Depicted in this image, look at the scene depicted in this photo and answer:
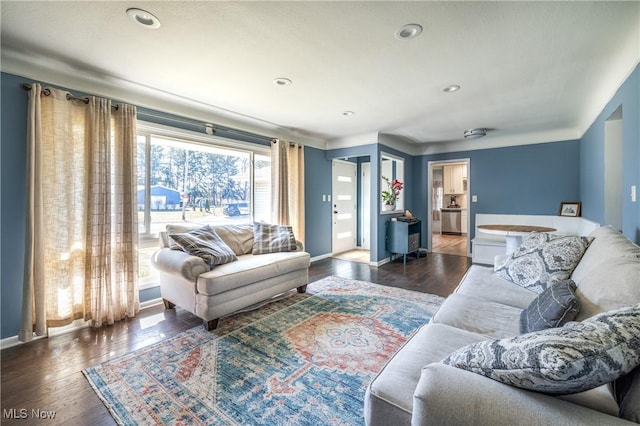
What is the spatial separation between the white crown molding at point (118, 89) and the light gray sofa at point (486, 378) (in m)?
3.42

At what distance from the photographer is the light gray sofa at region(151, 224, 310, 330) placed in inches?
99.5

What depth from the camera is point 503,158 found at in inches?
214

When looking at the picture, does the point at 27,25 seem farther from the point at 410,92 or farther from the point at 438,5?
the point at 410,92

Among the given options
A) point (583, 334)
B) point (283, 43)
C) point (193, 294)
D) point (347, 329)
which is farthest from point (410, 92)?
point (193, 294)

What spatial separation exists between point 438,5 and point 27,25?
9.07ft

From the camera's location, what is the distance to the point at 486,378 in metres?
0.85

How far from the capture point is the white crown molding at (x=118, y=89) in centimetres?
231

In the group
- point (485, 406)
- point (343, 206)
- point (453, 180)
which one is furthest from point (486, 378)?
point (453, 180)

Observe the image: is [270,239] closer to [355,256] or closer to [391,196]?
[355,256]

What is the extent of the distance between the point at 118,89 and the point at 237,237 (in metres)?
2.00

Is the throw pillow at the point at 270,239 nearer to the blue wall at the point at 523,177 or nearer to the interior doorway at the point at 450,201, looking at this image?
the blue wall at the point at 523,177

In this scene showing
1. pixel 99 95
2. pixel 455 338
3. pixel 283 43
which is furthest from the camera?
pixel 99 95

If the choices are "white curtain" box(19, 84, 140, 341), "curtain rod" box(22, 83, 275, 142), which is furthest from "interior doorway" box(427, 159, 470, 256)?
"white curtain" box(19, 84, 140, 341)

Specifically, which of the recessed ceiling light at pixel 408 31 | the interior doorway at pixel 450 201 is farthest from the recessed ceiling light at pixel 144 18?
the interior doorway at pixel 450 201
